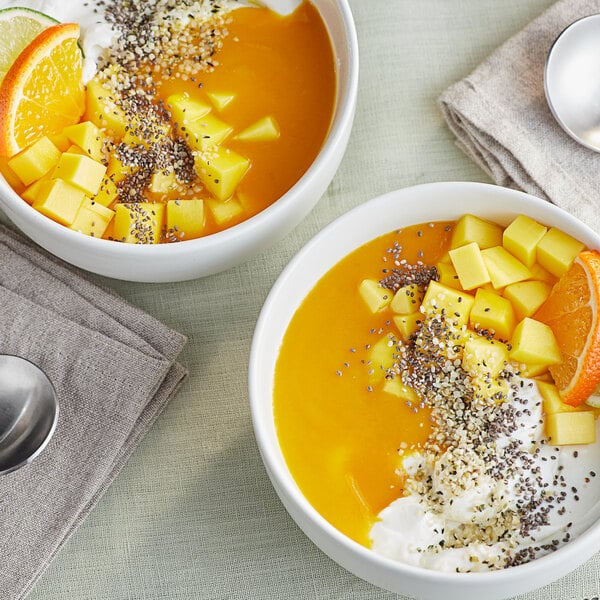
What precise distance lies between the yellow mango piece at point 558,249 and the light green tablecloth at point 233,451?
0.39m

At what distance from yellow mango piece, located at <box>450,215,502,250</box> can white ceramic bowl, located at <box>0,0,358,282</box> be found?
298 millimetres

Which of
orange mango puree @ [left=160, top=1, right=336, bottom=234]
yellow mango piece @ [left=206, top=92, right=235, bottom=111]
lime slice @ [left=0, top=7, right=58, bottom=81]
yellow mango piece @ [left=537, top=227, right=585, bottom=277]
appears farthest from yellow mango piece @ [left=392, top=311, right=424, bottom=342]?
lime slice @ [left=0, top=7, right=58, bottom=81]

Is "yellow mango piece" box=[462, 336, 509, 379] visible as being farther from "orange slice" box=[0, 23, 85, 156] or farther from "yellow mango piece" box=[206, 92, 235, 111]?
"orange slice" box=[0, 23, 85, 156]

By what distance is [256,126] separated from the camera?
2.00 metres

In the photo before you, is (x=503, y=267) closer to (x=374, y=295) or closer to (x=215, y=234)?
(x=374, y=295)

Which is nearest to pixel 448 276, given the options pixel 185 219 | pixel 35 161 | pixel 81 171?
pixel 185 219

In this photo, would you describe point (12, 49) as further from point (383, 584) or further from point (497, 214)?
point (383, 584)

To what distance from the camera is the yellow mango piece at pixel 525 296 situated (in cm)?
187

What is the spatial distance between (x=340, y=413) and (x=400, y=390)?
0.13 m

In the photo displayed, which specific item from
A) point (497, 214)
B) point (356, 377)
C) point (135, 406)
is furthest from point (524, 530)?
point (135, 406)

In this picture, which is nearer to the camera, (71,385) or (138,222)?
(138,222)

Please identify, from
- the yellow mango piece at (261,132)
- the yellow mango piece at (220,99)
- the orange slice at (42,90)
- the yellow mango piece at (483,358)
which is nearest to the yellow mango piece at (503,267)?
the yellow mango piece at (483,358)

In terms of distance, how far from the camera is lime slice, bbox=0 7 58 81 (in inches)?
79.0

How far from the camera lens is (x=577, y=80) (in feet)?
7.26
